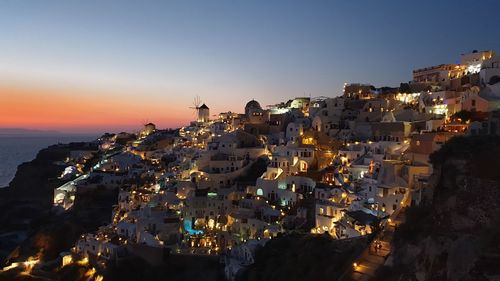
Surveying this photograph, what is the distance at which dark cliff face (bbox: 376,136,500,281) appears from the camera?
14.9 metres

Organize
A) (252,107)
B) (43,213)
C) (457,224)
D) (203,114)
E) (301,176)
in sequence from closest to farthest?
(457,224) < (301,176) < (43,213) < (252,107) < (203,114)

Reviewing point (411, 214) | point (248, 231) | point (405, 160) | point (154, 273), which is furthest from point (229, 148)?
point (411, 214)

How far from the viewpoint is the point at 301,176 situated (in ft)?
133

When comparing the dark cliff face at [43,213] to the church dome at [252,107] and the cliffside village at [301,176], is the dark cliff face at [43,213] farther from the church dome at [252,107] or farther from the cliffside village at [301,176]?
the church dome at [252,107]

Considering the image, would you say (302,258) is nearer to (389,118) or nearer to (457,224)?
(457,224)

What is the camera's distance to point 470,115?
119ft

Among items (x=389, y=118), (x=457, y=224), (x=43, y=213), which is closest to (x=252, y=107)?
(x=389, y=118)

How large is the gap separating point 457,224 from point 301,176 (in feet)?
77.9

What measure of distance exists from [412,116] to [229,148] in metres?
19.5

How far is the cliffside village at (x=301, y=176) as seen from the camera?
3147 centimetres

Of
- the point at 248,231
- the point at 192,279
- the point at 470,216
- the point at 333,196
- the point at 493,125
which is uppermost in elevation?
the point at 493,125

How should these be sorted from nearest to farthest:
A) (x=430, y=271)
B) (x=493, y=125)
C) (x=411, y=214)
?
(x=430, y=271) < (x=411, y=214) < (x=493, y=125)

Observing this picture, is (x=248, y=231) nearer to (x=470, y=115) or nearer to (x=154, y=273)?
(x=154, y=273)

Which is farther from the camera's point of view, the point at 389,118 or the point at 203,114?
the point at 203,114
